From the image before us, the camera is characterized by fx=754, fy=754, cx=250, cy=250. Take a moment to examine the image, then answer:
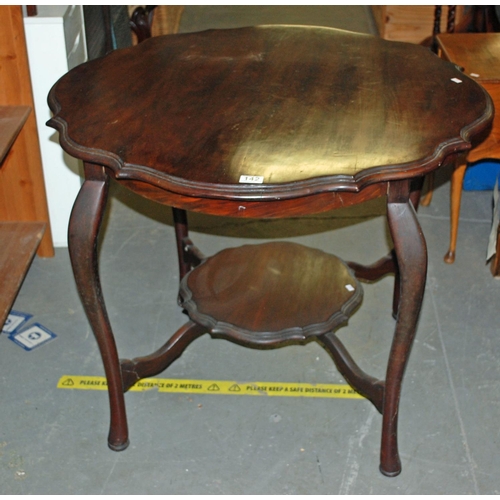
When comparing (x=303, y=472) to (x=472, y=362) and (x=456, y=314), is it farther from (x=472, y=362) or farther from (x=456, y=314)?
(x=456, y=314)

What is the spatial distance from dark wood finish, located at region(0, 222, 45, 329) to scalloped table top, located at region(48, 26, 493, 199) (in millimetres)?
744

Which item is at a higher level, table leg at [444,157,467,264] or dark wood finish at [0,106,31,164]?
dark wood finish at [0,106,31,164]

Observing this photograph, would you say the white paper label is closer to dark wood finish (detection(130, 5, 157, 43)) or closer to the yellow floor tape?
the yellow floor tape

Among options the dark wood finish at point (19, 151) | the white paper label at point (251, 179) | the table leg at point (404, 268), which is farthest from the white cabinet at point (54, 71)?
the table leg at point (404, 268)

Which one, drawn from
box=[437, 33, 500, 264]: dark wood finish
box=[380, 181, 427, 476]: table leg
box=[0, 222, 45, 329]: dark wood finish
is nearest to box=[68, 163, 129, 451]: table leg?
box=[0, 222, 45, 329]: dark wood finish

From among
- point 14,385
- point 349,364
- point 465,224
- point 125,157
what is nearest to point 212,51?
point 125,157

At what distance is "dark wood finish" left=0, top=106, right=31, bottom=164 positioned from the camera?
2.28 meters

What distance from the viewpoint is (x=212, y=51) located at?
2.15m

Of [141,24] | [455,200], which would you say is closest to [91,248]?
[141,24]

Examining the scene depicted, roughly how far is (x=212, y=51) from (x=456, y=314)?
1192 mm

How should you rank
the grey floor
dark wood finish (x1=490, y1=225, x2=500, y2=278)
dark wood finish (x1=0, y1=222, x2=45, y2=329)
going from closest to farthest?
the grey floor → dark wood finish (x1=0, y1=222, x2=45, y2=329) → dark wood finish (x1=490, y1=225, x2=500, y2=278)

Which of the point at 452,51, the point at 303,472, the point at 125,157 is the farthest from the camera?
the point at 452,51

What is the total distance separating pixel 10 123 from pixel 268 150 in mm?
1176

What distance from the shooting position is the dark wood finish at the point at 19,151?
2455 mm
